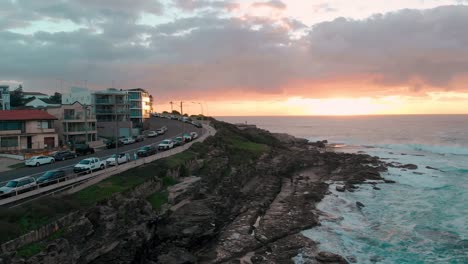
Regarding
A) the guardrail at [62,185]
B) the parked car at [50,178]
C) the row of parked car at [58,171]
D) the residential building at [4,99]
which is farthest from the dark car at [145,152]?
the residential building at [4,99]

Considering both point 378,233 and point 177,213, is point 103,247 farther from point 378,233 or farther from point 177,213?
point 378,233

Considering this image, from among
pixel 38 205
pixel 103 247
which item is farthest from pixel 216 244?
pixel 38 205

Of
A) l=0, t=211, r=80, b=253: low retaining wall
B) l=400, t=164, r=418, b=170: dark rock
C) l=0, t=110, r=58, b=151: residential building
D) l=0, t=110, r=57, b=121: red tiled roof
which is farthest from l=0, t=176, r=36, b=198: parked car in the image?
l=400, t=164, r=418, b=170: dark rock

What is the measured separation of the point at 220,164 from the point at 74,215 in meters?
30.6

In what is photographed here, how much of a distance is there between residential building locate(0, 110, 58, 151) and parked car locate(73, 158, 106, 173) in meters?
21.9

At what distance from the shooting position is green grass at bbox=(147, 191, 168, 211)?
3428 cm

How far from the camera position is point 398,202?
148ft

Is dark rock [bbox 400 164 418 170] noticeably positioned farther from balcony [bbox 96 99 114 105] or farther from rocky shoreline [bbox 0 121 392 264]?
balcony [bbox 96 99 114 105]

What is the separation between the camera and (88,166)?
3866cm

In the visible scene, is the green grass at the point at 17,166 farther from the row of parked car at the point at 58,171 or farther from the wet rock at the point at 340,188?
the wet rock at the point at 340,188

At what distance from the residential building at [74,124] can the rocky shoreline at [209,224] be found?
78.9 feet

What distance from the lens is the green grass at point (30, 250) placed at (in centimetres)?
2036

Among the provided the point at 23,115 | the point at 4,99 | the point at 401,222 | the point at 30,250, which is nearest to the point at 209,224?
the point at 30,250

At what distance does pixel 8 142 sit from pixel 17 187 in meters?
30.8
